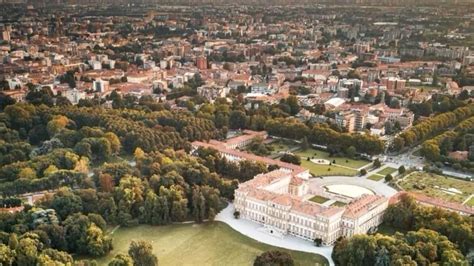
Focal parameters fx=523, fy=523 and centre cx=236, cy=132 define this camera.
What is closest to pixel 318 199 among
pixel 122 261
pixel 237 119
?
pixel 122 261

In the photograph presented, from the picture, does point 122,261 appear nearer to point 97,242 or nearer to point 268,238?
point 97,242

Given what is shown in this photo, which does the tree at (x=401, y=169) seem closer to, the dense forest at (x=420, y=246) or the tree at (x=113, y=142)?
the dense forest at (x=420, y=246)

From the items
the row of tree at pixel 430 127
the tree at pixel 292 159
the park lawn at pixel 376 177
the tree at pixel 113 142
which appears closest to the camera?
the park lawn at pixel 376 177

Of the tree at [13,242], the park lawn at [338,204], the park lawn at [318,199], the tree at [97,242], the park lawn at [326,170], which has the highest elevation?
the tree at [13,242]

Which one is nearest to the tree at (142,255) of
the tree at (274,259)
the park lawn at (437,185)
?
the tree at (274,259)

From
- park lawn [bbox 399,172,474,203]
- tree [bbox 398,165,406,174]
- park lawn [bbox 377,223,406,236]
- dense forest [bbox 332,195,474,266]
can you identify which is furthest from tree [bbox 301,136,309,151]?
dense forest [bbox 332,195,474,266]
